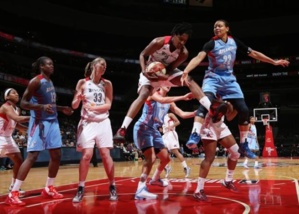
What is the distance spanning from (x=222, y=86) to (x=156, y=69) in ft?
3.79

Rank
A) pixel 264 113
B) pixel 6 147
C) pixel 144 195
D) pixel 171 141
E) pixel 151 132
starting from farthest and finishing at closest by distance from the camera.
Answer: pixel 264 113
pixel 171 141
pixel 6 147
pixel 151 132
pixel 144 195

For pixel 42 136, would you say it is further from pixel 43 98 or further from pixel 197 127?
pixel 197 127

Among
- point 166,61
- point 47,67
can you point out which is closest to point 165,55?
Answer: point 166,61

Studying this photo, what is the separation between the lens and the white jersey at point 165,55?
17.0 ft

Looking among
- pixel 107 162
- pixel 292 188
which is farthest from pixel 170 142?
pixel 107 162

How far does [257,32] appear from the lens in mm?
32062

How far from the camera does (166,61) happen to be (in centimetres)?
532

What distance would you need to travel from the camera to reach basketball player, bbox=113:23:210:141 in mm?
4992

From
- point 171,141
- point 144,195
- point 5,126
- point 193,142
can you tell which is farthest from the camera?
point 171,141

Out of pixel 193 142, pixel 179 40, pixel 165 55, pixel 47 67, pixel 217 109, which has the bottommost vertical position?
pixel 193 142

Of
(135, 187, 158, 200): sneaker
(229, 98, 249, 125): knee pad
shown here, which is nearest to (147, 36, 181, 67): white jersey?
(229, 98, 249, 125): knee pad

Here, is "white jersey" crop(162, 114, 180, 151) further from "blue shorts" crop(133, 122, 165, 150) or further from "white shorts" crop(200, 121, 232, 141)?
"white shorts" crop(200, 121, 232, 141)

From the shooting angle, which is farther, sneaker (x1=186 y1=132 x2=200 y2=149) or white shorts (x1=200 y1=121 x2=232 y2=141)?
white shorts (x1=200 y1=121 x2=232 y2=141)

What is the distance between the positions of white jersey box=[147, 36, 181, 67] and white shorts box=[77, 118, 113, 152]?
4.07ft
